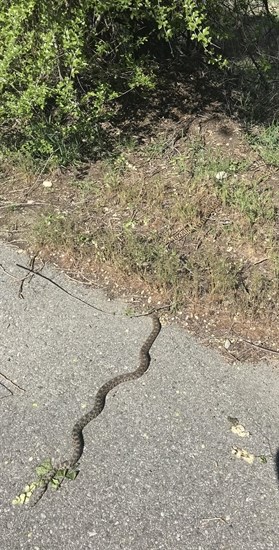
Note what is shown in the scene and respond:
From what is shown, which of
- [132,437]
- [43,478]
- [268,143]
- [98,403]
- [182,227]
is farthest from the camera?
[268,143]

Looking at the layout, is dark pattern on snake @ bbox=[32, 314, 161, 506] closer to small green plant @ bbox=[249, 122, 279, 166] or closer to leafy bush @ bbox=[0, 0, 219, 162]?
small green plant @ bbox=[249, 122, 279, 166]

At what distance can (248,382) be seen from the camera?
3961mm

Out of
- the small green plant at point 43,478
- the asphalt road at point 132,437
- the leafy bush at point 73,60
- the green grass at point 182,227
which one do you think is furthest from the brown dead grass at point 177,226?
the small green plant at point 43,478

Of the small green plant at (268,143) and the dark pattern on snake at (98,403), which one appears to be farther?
the small green plant at (268,143)

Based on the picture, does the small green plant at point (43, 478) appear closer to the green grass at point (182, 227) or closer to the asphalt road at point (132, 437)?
the asphalt road at point (132, 437)

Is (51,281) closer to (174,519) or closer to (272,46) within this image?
(174,519)

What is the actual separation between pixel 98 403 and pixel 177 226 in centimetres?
226

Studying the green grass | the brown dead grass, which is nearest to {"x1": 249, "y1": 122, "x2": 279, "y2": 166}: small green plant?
the brown dead grass

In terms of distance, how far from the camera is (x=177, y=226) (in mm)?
5551

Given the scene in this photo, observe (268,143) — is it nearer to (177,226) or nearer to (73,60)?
(177,226)

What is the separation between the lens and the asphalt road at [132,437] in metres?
3.08

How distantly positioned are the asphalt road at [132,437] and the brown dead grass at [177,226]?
33 centimetres

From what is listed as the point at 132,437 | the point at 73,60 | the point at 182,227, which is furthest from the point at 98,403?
the point at 73,60

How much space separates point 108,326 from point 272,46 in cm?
546
